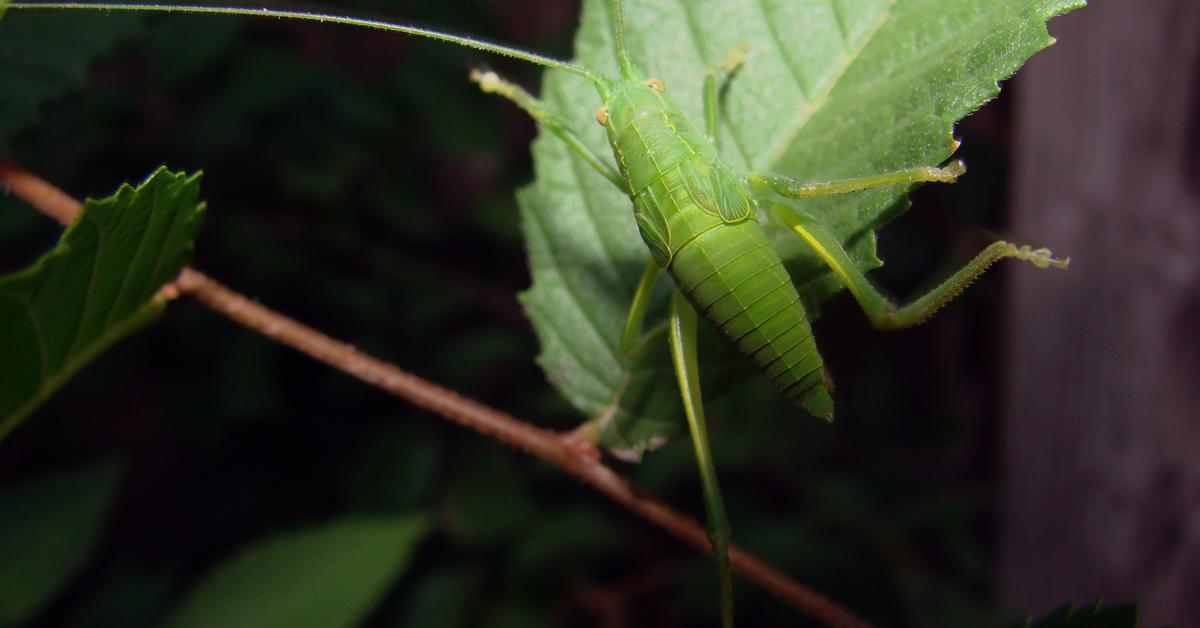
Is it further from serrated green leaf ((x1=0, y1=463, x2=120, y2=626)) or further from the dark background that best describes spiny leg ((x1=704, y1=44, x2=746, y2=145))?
serrated green leaf ((x1=0, y1=463, x2=120, y2=626))

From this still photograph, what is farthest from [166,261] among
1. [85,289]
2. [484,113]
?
[484,113]

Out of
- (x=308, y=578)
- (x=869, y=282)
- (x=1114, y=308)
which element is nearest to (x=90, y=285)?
(x=308, y=578)

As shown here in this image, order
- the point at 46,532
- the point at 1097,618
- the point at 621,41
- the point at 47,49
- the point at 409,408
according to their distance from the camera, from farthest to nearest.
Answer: the point at 409,408 → the point at 46,532 → the point at 47,49 → the point at 621,41 → the point at 1097,618

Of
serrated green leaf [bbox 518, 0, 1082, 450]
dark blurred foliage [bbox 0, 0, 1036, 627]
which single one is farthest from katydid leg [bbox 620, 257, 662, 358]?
dark blurred foliage [bbox 0, 0, 1036, 627]

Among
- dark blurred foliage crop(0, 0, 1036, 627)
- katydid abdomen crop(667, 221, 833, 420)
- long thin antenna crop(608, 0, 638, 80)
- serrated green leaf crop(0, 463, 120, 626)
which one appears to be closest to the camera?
katydid abdomen crop(667, 221, 833, 420)

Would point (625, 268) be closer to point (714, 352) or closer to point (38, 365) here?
point (714, 352)

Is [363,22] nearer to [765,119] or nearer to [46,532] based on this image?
[765,119]

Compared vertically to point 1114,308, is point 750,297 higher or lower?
lower
